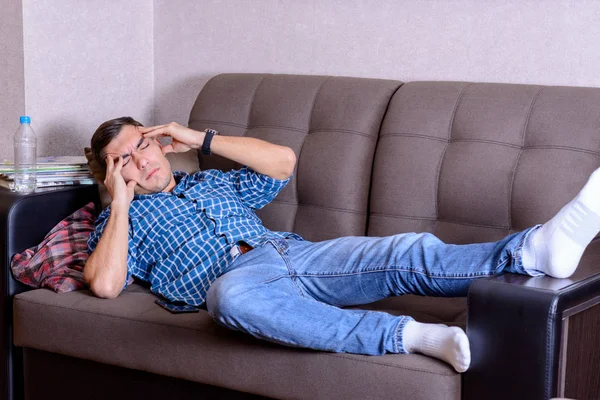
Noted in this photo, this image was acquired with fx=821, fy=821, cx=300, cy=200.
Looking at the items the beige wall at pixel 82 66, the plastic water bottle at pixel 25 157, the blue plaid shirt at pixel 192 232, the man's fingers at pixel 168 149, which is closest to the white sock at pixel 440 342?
the blue plaid shirt at pixel 192 232

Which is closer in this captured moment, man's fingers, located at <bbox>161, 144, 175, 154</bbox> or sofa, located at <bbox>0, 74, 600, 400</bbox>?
sofa, located at <bbox>0, 74, 600, 400</bbox>

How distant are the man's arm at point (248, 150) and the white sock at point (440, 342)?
2.52 ft

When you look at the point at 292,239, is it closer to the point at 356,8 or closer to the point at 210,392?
the point at 210,392

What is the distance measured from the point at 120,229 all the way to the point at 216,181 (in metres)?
0.35

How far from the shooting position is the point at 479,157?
223 cm

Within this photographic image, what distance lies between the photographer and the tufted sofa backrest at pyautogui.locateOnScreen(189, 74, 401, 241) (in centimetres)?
243

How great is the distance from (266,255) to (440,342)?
59cm

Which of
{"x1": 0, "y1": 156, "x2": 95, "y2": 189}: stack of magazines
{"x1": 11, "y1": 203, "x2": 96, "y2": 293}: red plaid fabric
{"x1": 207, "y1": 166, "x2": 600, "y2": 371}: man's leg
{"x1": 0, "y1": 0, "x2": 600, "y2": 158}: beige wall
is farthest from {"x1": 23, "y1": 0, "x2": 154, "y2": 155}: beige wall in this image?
{"x1": 207, "y1": 166, "x2": 600, "y2": 371}: man's leg

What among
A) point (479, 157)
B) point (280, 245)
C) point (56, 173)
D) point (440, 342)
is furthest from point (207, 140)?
point (440, 342)

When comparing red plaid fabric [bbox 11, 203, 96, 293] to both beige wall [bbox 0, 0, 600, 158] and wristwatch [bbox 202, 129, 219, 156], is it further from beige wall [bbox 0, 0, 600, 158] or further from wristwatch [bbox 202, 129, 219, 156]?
beige wall [bbox 0, 0, 600, 158]

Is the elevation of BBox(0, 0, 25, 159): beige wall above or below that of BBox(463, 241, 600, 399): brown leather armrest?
above

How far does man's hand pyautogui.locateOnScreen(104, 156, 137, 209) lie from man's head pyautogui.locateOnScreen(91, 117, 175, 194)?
Result: 2cm

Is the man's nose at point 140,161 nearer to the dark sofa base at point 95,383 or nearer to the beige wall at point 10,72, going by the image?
the dark sofa base at point 95,383

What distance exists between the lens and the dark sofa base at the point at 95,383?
2008mm
